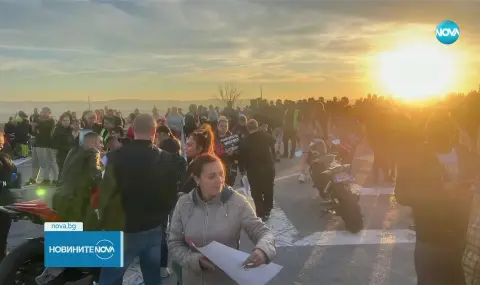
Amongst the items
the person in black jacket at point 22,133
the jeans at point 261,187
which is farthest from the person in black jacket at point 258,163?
the person in black jacket at point 22,133

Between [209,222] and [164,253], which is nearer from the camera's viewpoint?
[209,222]

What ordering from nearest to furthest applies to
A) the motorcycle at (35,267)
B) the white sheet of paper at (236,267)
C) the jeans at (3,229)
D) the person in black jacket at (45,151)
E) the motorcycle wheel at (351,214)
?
1. the white sheet of paper at (236,267)
2. the motorcycle at (35,267)
3. the jeans at (3,229)
4. the motorcycle wheel at (351,214)
5. the person in black jacket at (45,151)

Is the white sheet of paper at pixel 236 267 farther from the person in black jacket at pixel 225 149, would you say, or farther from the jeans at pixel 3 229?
the person in black jacket at pixel 225 149

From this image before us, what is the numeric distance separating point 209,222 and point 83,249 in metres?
1.42

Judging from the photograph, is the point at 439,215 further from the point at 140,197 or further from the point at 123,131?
the point at 123,131

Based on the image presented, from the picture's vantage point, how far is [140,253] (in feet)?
11.5

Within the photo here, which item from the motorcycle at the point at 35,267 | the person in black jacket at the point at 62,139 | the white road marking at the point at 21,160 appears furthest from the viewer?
the white road marking at the point at 21,160

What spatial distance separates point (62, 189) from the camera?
3.72 meters

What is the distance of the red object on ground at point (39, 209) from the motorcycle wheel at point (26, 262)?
7.2 inches

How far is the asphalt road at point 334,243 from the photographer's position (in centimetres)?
457

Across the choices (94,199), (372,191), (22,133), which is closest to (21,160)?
(22,133)

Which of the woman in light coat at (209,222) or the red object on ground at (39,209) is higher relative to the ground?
the woman in light coat at (209,222)

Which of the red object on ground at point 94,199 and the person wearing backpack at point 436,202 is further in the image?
the red object on ground at point 94,199

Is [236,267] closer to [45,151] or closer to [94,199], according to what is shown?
[94,199]
